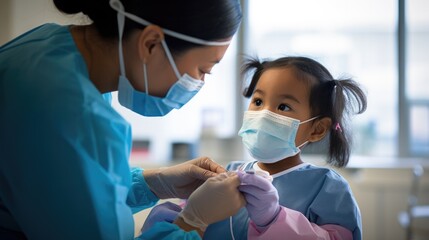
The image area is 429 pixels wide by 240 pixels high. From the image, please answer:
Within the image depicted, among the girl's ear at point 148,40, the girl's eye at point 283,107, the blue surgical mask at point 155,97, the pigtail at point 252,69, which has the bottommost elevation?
the girl's eye at point 283,107

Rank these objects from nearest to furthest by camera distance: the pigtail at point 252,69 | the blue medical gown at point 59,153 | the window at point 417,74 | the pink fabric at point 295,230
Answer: the blue medical gown at point 59,153, the pink fabric at point 295,230, the pigtail at point 252,69, the window at point 417,74

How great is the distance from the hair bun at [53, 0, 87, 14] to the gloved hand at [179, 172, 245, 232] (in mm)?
517

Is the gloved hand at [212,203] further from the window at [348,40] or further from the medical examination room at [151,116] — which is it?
the window at [348,40]

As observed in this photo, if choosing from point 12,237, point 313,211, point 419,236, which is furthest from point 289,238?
point 419,236

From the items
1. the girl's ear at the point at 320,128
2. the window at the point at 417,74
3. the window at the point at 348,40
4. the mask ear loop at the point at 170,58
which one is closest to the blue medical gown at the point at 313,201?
the girl's ear at the point at 320,128

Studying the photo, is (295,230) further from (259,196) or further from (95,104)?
(95,104)

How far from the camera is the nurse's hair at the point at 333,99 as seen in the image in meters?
1.39

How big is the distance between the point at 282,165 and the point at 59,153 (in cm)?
78

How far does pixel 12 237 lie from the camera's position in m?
0.98

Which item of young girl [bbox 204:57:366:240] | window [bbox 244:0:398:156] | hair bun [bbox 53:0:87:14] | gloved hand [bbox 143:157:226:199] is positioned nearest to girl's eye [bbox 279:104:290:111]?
young girl [bbox 204:57:366:240]

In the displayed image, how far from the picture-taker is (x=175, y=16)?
98 cm

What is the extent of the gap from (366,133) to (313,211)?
2.52 metres

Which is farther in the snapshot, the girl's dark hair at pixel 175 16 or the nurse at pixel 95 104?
the girl's dark hair at pixel 175 16

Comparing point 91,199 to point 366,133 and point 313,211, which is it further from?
point 366,133
